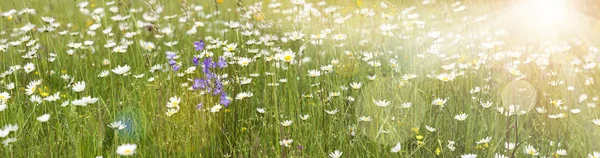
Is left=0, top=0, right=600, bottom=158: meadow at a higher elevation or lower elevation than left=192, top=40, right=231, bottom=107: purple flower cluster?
lower

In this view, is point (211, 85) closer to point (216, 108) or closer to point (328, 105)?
point (216, 108)

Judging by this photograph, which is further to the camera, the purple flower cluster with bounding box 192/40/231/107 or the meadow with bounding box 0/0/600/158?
the purple flower cluster with bounding box 192/40/231/107

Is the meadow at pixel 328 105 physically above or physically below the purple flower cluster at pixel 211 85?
below

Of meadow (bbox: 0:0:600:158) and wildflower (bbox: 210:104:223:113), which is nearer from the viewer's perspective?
meadow (bbox: 0:0:600:158)

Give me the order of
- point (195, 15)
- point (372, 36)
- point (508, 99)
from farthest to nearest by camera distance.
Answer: point (195, 15) < point (372, 36) < point (508, 99)

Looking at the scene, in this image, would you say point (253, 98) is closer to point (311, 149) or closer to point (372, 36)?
point (311, 149)

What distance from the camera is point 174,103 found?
83.0 inches

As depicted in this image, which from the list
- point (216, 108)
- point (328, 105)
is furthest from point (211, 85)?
point (328, 105)

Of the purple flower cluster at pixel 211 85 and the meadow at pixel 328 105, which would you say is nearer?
the meadow at pixel 328 105

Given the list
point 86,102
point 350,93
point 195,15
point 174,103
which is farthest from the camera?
point 195,15

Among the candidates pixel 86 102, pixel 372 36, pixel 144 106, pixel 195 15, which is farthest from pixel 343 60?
pixel 195 15

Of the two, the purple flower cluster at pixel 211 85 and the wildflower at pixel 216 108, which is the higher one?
the purple flower cluster at pixel 211 85

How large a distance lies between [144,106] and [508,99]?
1.49 m

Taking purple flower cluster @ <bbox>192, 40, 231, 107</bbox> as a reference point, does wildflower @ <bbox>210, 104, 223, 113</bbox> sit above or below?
below
